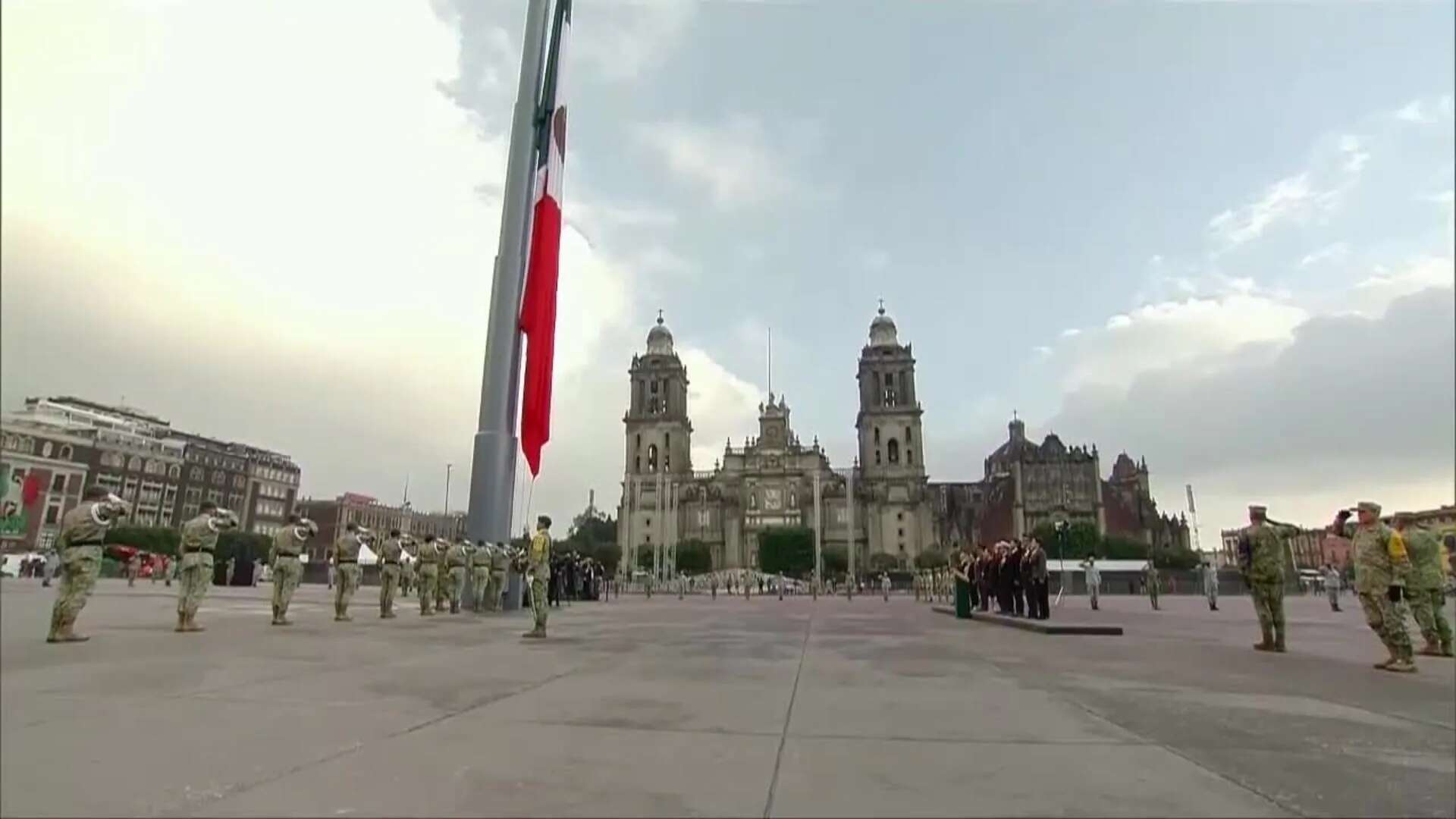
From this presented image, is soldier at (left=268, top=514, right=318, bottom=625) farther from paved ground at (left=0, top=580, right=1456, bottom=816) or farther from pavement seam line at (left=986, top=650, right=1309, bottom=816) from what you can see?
pavement seam line at (left=986, top=650, right=1309, bottom=816)

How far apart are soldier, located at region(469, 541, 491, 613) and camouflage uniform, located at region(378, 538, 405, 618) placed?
157 centimetres

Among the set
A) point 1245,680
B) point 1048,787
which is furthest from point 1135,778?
point 1245,680

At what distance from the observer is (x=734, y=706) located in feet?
16.9

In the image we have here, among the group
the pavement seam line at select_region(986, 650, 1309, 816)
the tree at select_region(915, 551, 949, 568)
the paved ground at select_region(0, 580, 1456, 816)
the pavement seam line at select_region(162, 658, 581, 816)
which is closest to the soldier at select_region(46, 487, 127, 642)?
the paved ground at select_region(0, 580, 1456, 816)

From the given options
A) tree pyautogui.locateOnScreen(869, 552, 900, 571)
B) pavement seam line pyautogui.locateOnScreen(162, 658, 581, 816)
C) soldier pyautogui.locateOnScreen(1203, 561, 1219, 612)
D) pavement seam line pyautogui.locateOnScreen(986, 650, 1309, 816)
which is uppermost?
tree pyautogui.locateOnScreen(869, 552, 900, 571)

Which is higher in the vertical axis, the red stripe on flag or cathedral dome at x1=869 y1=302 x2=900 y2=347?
cathedral dome at x1=869 y1=302 x2=900 y2=347

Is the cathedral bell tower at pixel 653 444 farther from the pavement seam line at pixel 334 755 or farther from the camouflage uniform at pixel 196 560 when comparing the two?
the pavement seam line at pixel 334 755

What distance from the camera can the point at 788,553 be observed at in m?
102

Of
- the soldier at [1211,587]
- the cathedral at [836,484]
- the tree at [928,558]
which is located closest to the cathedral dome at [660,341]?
the cathedral at [836,484]

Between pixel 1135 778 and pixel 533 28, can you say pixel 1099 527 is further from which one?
pixel 1135 778

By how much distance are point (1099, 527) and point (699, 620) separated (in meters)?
108

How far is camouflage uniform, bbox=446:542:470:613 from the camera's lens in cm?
1827

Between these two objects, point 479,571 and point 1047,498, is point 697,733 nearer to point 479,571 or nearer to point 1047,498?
point 479,571

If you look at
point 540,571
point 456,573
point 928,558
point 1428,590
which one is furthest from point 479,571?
point 928,558
